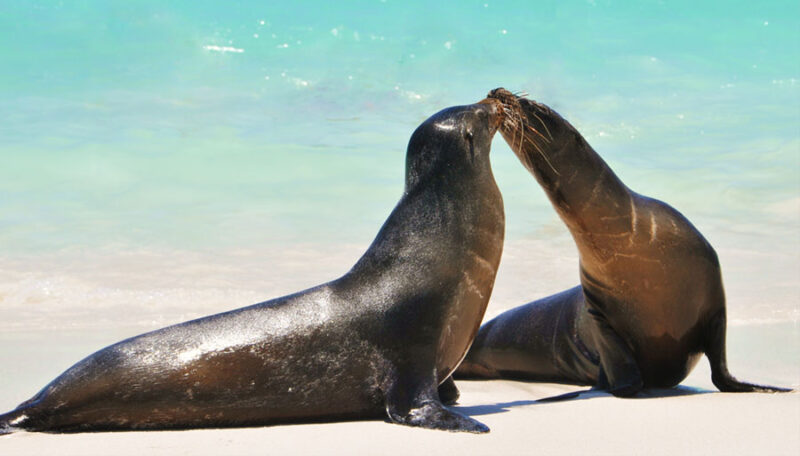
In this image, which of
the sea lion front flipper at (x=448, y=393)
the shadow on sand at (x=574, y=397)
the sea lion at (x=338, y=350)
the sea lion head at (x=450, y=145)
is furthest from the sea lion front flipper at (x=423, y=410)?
the sea lion head at (x=450, y=145)

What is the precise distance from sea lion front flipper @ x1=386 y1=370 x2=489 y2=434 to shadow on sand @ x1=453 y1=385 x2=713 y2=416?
1.33 ft

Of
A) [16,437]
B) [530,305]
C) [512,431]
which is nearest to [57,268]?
[530,305]

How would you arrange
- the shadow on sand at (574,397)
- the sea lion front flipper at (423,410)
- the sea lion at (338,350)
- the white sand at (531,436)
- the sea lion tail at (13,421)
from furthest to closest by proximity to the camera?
the shadow on sand at (574,397)
the sea lion at (338,350)
the sea lion tail at (13,421)
the sea lion front flipper at (423,410)
the white sand at (531,436)

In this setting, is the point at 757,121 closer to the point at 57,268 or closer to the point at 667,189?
the point at 667,189

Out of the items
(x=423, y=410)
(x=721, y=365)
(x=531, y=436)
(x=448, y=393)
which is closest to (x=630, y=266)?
(x=721, y=365)

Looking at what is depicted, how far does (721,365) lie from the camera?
5.29m

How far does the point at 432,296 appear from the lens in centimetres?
435

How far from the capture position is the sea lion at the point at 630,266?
537 cm

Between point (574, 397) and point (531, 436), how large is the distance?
151 centimetres

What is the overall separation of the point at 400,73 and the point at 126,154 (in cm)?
818

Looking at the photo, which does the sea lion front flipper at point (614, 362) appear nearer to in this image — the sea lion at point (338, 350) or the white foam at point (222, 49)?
the sea lion at point (338, 350)

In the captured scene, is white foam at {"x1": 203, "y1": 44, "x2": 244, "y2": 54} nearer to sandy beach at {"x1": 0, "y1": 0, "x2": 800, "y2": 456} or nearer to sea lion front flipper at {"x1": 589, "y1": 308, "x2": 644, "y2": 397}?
sandy beach at {"x1": 0, "y1": 0, "x2": 800, "y2": 456}

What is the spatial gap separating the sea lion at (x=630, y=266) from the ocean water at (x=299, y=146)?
86cm

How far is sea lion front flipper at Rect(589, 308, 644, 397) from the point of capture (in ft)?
17.2
